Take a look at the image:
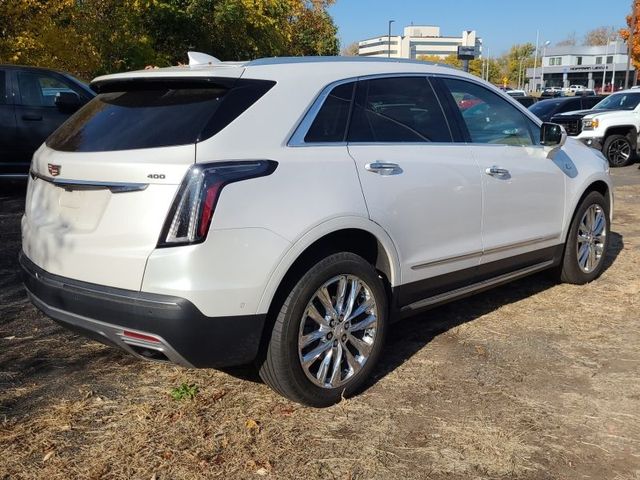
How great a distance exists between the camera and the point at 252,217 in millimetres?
2986

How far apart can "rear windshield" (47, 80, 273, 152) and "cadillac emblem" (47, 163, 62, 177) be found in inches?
4.2

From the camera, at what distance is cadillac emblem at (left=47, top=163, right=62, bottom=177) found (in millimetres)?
3311

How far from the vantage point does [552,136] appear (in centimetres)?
495

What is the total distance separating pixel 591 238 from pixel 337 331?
10.3ft

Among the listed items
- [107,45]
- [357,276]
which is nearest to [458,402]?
[357,276]

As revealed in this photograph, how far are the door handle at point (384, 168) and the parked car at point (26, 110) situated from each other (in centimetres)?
607

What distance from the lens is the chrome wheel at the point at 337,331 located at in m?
3.35

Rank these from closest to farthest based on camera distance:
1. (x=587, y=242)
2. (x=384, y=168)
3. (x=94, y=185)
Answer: (x=94, y=185) < (x=384, y=168) < (x=587, y=242)

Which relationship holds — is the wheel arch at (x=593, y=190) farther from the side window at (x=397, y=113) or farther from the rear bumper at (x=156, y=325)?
the rear bumper at (x=156, y=325)

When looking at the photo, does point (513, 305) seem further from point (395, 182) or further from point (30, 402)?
point (30, 402)

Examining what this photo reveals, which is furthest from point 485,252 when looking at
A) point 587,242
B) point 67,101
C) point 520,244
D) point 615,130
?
point 615,130

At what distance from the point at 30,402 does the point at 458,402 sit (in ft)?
7.42

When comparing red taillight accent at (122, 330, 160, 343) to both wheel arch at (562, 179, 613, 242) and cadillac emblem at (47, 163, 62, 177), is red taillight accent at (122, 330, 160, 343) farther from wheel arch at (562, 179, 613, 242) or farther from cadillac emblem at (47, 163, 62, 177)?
wheel arch at (562, 179, 613, 242)

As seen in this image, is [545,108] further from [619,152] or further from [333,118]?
[333,118]
